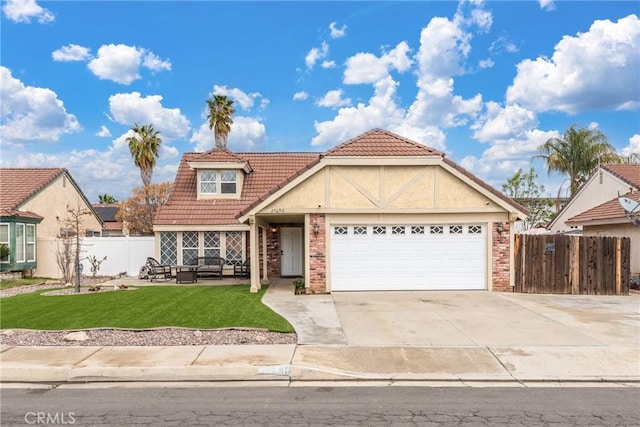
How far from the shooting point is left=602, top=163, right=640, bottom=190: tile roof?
21.0 metres

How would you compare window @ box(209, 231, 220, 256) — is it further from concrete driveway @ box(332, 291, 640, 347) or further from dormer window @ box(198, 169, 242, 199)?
concrete driveway @ box(332, 291, 640, 347)

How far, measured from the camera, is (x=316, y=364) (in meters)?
7.52

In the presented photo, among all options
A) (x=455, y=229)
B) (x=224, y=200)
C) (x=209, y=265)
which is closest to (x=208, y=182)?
(x=224, y=200)

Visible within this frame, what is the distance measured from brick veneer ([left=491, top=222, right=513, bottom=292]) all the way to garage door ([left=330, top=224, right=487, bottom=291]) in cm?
31

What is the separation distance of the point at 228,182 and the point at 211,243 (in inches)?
121

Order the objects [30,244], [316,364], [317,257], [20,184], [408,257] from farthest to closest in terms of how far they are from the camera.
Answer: [20,184]
[30,244]
[408,257]
[317,257]
[316,364]

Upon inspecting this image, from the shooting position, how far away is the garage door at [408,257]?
15.4 meters

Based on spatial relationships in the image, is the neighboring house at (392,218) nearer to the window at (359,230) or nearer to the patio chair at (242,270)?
the window at (359,230)

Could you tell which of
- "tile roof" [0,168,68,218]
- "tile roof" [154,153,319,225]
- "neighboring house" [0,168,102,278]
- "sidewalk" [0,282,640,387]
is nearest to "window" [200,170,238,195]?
"tile roof" [154,153,319,225]

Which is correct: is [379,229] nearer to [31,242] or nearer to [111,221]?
[31,242]

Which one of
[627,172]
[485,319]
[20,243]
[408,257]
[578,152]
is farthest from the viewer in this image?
[578,152]

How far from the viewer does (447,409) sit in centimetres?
589

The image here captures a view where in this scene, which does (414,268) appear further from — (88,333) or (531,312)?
(88,333)

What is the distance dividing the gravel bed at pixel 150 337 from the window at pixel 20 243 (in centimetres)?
1146
